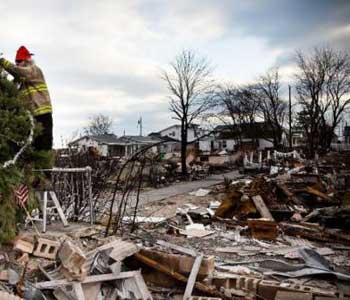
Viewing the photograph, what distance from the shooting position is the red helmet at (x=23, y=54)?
686 centimetres

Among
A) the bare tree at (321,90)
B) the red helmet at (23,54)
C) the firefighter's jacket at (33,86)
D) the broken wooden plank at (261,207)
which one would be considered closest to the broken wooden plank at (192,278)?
the firefighter's jacket at (33,86)

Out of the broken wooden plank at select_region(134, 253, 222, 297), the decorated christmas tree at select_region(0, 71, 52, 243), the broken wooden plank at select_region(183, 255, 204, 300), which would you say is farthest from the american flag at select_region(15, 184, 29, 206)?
the broken wooden plank at select_region(183, 255, 204, 300)

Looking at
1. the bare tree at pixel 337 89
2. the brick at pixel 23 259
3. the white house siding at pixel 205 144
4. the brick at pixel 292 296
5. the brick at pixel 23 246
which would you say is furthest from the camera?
the white house siding at pixel 205 144

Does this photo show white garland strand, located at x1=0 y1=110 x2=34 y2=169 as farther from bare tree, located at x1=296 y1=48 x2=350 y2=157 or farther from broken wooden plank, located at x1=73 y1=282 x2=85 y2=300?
bare tree, located at x1=296 y1=48 x2=350 y2=157

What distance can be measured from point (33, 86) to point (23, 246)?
2545 millimetres

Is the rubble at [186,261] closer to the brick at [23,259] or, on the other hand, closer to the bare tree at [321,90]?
the brick at [23,259]

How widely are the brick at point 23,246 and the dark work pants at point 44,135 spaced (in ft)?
4.89

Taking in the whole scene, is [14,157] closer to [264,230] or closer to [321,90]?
[264,230]

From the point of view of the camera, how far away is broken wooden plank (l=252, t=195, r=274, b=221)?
1091 cm

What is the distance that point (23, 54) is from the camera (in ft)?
22.6

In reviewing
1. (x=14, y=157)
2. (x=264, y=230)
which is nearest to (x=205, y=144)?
(x=264, y=230)

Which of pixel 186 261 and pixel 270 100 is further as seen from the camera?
pixel 270 100

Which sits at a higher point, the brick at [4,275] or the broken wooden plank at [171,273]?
the brick at [4,275]

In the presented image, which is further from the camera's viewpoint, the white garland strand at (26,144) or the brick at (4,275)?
the white garland strand at (26,144)
